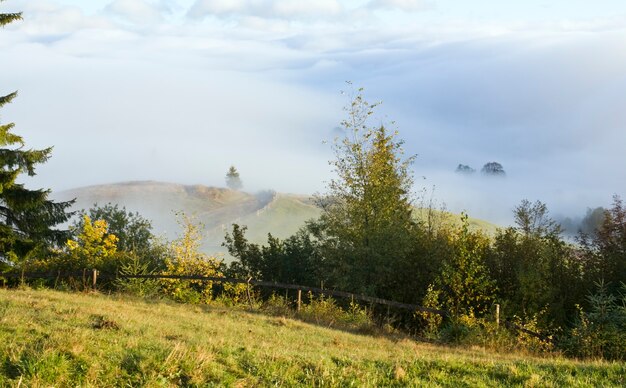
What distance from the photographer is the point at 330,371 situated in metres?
9.44

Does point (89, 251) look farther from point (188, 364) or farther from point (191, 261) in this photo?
point (188, 364)

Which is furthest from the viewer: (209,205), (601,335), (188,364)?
(209,205)

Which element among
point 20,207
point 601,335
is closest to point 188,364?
point 601,335

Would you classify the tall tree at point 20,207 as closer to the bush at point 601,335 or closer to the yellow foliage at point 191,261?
the yellow foliage at point 191,261

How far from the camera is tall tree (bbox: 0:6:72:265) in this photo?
23.7 meters

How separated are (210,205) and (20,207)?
150 m

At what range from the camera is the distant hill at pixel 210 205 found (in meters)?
145

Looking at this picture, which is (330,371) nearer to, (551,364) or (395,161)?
(551,364)

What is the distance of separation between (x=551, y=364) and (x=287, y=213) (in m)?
144

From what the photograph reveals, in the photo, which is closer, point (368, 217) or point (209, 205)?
point (368, 217)

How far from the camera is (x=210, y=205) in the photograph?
174875 mm

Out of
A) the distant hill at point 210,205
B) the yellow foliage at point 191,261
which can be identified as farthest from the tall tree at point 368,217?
the distant hill at point 210,205

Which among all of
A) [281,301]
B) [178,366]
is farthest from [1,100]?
[178,366]

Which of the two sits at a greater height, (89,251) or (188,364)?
(89,251)
